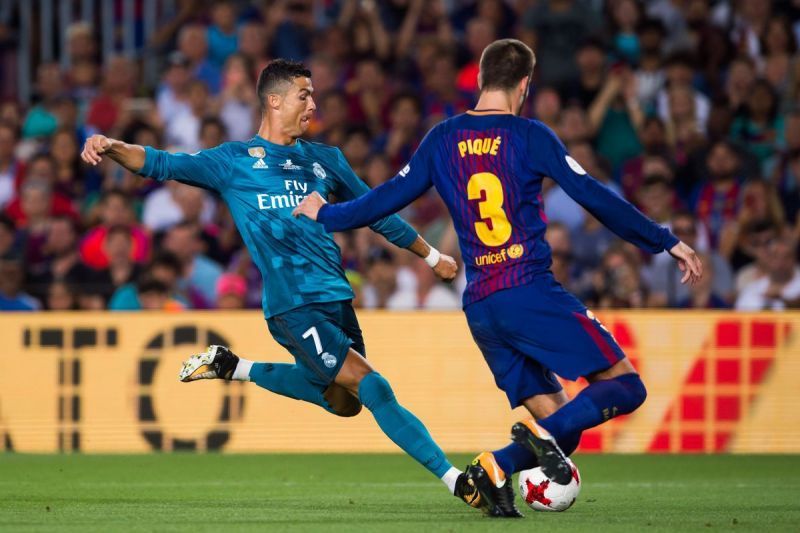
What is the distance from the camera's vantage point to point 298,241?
777 centimetres

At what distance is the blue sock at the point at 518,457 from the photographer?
6.86m

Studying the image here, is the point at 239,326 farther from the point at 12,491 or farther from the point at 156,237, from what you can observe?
the point at 12,491

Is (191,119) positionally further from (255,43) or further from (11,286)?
(11,286)

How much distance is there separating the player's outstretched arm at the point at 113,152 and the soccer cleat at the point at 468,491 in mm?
2314

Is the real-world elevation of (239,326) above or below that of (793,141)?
below

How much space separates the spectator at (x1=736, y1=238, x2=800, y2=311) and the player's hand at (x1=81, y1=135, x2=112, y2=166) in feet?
22.7

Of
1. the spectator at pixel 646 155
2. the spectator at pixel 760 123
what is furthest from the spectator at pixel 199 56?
the spectator at pixel 760 123

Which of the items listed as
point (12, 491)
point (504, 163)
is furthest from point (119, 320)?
point (504, 163)

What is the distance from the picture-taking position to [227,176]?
7.85 meters

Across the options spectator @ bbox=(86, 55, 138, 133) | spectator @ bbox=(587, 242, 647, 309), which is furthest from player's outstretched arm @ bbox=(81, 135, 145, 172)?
spectator @ bbox=(86, 55, 138, 133)

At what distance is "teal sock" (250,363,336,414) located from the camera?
800cm

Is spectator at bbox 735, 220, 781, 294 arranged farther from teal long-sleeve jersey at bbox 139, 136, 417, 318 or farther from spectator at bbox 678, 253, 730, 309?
teal long-sleeve jersey at bbox 139, 136, 417, 318

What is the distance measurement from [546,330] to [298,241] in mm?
1633

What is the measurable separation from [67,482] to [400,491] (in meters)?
2.18
